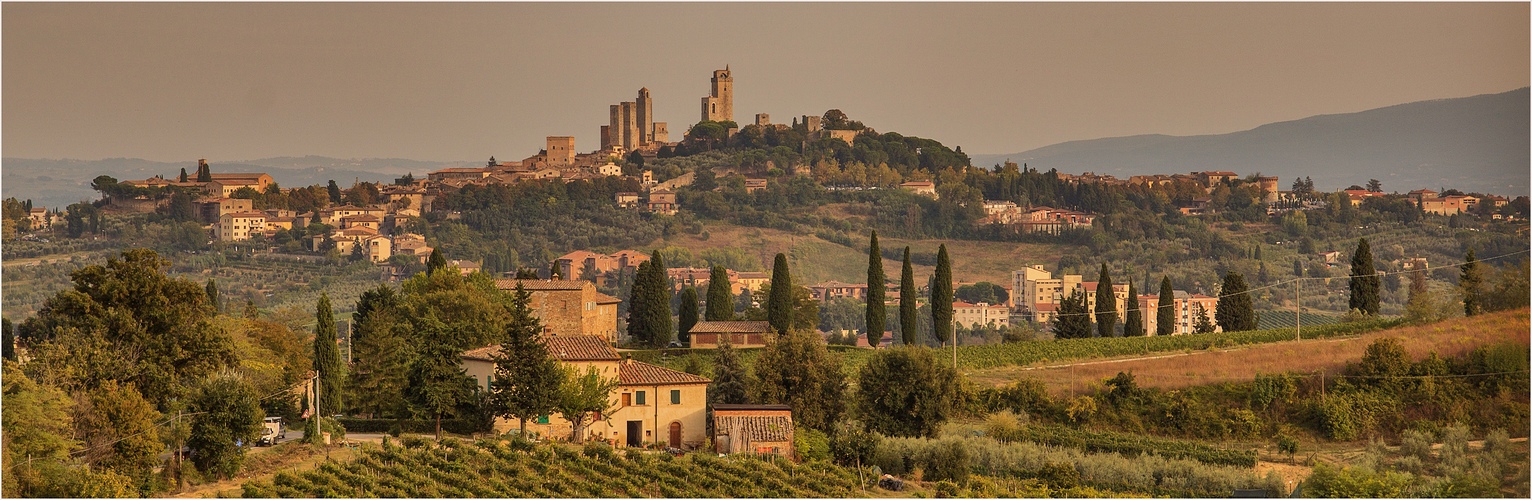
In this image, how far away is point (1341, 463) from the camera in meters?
23.3

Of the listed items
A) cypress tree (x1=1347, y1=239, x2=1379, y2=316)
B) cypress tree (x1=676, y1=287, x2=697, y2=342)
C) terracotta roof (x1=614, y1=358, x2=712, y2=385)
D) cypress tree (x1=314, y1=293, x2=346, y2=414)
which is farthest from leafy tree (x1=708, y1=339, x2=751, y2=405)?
cypress tree (x1=1347, y1=239, x2=1379, y2=316)

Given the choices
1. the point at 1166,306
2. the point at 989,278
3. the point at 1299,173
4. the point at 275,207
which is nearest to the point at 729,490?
the point at 1166,306

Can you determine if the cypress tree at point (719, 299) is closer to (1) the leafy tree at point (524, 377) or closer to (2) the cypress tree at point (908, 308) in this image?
(2) the cypress tree at point (908, 308)

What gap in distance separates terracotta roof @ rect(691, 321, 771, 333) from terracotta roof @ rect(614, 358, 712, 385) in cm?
1315

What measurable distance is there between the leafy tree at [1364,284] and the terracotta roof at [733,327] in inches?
610

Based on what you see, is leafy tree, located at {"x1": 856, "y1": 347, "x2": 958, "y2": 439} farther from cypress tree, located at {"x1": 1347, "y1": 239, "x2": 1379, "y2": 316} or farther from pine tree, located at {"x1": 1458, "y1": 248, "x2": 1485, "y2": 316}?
cypress tree, located at {"x1": 1347, "y1": 239, "x2": 1379, "y2": 316}

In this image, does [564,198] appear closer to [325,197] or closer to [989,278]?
[325,197]

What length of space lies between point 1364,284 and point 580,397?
24031 mm

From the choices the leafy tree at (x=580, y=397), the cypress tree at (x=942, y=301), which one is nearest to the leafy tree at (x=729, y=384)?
the leafy tree at (x=580, y=397)

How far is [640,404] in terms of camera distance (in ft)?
87.4

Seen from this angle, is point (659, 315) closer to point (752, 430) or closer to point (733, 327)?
point (733, 327)

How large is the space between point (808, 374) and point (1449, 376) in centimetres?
1118

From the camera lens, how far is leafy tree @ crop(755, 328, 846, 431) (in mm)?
27672

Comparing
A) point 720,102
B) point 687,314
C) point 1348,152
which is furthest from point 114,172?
point 1348,152
